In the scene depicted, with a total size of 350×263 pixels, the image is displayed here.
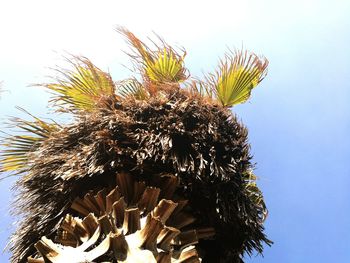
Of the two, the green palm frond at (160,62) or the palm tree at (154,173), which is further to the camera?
the green palm frond at (160,62)

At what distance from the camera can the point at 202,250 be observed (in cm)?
398

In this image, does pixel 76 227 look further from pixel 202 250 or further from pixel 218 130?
pixel 218 130

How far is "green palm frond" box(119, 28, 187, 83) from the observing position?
519cm

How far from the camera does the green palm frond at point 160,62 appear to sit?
5.19 metres

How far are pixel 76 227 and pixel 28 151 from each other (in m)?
2.04

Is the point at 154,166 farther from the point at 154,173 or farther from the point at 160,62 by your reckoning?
the point at 160,62

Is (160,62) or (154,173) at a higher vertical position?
(160,62)

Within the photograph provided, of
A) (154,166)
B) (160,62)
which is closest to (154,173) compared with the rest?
(154,166)

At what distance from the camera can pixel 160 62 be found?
5250 millimetres

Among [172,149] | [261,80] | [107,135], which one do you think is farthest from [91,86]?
[261,80]

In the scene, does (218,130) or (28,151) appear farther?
(28,151)

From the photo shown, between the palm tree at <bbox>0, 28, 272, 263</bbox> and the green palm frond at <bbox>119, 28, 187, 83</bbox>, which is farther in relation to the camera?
the green palm frond at <bbox>119, 28, 187, 83</bbox>

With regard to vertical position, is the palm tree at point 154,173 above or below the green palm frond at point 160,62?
below

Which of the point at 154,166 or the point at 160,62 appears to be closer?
the point at 154,166
